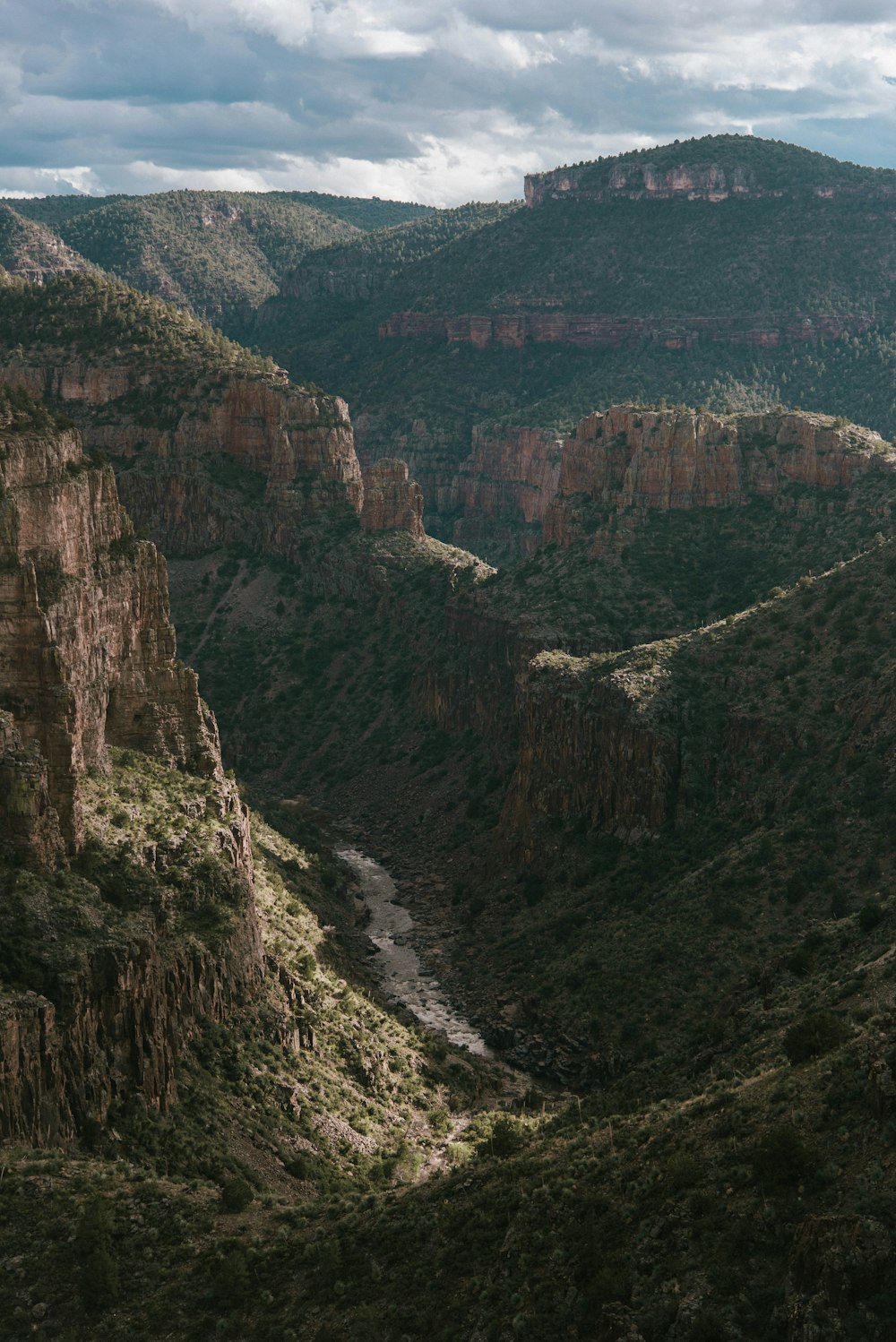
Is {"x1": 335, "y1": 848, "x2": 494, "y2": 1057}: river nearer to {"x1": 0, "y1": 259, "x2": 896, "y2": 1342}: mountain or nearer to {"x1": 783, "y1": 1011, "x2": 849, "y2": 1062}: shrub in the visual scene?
{"x1": 0, "y1": 259, "x2": 896, "y2": 1342}: mountain

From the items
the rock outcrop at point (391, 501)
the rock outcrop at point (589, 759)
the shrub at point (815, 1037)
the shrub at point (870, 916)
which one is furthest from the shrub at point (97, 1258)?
the rock outcrop at point (391, 501)

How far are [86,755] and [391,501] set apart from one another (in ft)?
309

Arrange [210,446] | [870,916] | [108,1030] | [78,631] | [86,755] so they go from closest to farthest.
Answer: [108,1030], [870,916], [78,631], [86,755], [210,446]

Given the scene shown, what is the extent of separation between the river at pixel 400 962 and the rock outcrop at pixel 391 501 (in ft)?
164

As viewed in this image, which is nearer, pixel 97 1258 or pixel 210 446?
pixel 97 1258

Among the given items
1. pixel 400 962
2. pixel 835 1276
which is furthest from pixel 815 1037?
pixel 400 962

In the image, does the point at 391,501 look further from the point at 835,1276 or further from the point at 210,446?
the point at 835,1276

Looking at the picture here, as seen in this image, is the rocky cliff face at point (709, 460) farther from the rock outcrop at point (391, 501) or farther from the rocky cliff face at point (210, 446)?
the rocky cliff face at point (210, 446)

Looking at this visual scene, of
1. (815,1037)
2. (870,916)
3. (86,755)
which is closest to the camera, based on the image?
(815,1037)

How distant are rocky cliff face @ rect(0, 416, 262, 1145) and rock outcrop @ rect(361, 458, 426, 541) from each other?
83.1 m

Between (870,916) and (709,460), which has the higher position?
(709,460)

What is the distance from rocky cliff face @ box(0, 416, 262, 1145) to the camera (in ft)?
211

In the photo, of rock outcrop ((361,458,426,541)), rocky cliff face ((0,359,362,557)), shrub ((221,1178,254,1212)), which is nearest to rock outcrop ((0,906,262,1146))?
shrub ((221,1178,254,1212))

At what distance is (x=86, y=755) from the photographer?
80688 millimetres
